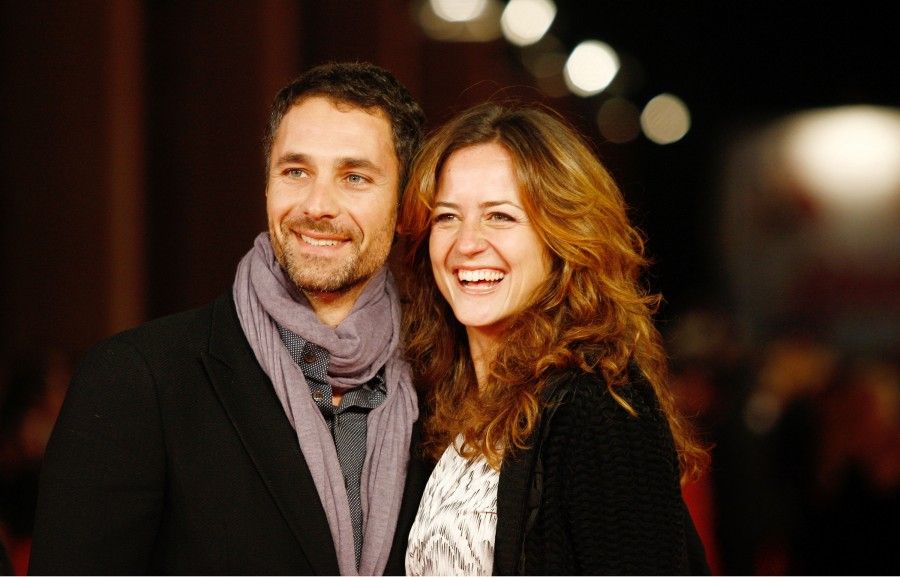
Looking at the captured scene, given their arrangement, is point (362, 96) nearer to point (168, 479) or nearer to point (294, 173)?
point (294, 173)

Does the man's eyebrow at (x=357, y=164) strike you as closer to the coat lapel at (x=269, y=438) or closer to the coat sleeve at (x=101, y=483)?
the coat lapel at (x=269, y=438)

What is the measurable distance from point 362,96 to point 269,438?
2.57 ft

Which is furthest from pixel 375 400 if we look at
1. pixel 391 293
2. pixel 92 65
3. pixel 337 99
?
pixel 92 65

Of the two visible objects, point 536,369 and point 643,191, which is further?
point 643,191

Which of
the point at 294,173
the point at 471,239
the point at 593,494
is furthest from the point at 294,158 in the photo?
the point at 593,494

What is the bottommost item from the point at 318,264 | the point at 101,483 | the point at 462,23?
the point at 101,483

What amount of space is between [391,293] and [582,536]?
807mm

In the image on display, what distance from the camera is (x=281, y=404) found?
72.3 inches

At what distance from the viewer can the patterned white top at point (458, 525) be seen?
1713mm

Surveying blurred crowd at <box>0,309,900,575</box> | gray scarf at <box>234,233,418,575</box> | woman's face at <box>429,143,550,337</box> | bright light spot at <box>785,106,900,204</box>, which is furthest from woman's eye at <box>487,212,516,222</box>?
bright light spot at <box>785,106,900,204</box>

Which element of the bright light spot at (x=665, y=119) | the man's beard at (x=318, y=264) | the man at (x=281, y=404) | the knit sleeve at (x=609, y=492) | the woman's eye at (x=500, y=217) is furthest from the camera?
the bright light spot at (x=665, y=119)

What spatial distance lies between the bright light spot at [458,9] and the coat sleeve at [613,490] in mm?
4091

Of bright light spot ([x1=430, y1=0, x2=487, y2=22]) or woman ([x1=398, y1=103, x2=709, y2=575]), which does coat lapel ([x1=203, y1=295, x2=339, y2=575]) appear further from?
bright light spot ([x1=430, y1=0, x2=487, y2=22])

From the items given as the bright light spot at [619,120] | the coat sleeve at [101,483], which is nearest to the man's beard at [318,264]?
the coat sleeve at [101,483]
